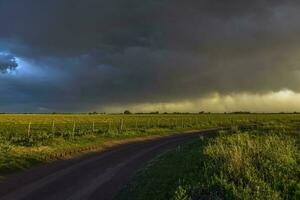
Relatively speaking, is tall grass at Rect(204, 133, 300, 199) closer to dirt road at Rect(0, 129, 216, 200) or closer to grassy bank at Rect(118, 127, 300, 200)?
grassy bank at Rect(118, 127, 300, 200)

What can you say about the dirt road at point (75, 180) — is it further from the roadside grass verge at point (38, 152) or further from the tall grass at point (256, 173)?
the tall grass at point (256, 173)

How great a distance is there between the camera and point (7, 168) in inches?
880

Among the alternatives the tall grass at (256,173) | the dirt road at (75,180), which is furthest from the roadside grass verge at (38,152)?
the tall grass at (256,173)

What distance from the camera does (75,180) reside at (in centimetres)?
1884

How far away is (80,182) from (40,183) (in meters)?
1.61

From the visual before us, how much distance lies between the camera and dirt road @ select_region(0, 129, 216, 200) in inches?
623

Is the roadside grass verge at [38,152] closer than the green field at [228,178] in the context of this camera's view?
No

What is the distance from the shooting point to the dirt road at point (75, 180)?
1581 centimetres

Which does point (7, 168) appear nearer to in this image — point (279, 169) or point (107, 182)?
point (107, 182)

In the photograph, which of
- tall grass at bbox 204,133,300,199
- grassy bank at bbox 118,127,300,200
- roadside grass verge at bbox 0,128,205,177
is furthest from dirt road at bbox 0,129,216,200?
tall grass at bbox 204,133,300,199

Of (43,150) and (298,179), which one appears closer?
(298,179)

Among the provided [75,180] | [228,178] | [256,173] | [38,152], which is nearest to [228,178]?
[228,178]

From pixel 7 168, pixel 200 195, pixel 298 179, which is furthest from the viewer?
pixel 7 168

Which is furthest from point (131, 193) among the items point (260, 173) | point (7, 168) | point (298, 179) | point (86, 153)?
point (86, 153)
